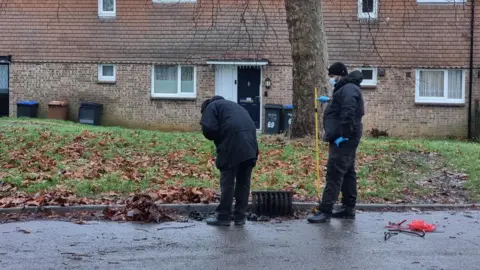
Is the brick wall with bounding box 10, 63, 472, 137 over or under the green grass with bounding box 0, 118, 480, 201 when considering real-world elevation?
over

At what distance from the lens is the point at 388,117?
2589 cm

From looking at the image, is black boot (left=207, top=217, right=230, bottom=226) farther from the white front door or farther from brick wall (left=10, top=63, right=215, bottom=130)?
the white front door

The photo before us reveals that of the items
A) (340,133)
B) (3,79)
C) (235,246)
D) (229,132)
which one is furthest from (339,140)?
(3,79)

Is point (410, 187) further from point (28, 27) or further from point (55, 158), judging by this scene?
point (28, 27)

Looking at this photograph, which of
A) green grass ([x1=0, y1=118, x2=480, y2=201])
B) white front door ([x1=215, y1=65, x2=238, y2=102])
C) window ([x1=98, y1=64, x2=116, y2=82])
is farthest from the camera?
window ([x1=98, y1=64, x2=116, y2=82])

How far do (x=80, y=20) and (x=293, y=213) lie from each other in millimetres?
18615

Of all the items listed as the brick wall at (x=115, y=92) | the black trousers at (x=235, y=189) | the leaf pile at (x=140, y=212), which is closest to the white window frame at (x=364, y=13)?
the brick wall at (x=115, y=92)

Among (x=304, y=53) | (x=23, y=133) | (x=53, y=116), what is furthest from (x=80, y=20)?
(x=304, y=53)

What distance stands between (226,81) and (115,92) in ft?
13.0

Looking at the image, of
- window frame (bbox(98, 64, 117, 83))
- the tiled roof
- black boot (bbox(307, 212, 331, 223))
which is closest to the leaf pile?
black boot (bbox(307, 212, 331, 223))

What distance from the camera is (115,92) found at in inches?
1053

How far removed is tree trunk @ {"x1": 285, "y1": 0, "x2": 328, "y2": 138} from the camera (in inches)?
645

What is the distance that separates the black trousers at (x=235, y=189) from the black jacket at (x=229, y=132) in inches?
4.8

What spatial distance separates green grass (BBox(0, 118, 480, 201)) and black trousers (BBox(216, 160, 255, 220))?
7.08 feet
